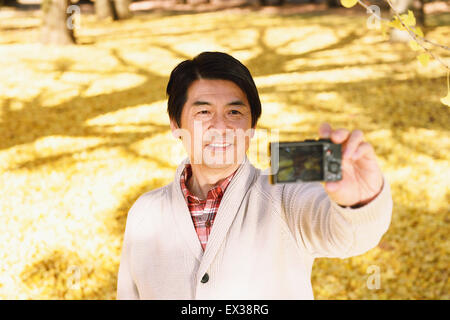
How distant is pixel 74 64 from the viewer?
34.9 ft

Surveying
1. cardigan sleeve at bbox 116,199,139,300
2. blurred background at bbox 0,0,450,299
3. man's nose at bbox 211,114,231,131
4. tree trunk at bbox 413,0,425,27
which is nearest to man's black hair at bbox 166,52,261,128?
man's nose at bbox 211,114,231,131

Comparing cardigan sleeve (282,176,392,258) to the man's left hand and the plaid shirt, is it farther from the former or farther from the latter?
the plaid shirt

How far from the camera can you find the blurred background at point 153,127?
434cm

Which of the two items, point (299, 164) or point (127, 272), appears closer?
point (299, 164)

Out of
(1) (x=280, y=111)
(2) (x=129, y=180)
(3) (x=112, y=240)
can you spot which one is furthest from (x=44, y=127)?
(1) (x=280, y=111)

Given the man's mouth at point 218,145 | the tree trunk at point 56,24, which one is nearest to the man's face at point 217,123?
the man's mouth at point 218,145

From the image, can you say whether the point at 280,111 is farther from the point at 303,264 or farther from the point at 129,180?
the point at 303,264

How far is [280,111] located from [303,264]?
6421mm

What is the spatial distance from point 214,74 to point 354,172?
850mm

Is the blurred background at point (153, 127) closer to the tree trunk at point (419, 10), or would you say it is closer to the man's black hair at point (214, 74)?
the tree trunk at point (419, 10)

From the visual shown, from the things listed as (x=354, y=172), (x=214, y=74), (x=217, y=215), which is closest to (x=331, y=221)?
(x=354, y=172)

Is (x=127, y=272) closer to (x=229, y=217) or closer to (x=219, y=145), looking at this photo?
(x=229, y=217)

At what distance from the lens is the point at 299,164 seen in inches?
58.3

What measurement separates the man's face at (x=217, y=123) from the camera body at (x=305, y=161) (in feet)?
1.36
